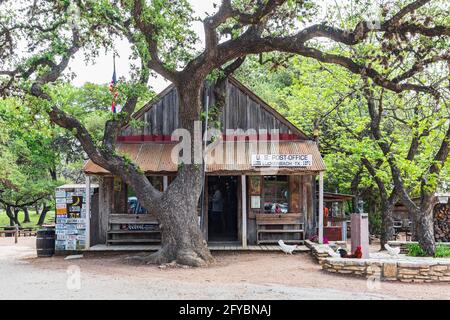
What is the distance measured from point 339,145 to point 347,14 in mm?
7502

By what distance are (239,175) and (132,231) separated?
428cm

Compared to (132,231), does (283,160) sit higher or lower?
higher

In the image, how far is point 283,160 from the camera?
16359 millimetres

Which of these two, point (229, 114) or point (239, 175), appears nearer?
point (239, 175)

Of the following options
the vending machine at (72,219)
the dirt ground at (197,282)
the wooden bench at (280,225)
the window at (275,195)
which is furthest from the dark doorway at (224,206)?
the dirt ground at (197,282)

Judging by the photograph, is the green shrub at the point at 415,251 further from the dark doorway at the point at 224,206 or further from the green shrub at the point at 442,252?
the dark doorway at the point at 224,206

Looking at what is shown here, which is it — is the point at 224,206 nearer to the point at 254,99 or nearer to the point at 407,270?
the point at 254,99

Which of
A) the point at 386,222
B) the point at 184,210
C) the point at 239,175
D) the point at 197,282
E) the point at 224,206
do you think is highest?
the point at 239,175

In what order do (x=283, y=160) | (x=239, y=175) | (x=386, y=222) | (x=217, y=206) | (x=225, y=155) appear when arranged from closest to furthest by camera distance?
(x=283, y=160) → (x=225, y=155) → (x=239, y=175) → (x=386, y=222) → (x=217, y=206)

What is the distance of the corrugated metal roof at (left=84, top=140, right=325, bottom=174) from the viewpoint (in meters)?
16.3

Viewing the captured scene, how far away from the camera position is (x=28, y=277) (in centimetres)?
1176

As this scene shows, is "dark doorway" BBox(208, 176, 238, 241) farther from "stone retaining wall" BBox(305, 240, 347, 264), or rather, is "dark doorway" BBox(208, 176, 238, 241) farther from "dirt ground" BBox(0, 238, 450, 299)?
"dirt ground" BBox(0, 238, 450, 299)

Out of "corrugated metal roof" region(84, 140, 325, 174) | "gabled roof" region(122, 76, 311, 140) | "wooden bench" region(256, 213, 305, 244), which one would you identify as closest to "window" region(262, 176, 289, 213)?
"wooden bench" region(256, 213, 305, 244)

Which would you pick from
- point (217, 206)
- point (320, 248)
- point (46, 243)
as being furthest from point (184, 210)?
point (217, 206)
